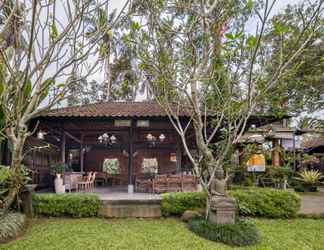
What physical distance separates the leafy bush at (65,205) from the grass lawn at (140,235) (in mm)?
277

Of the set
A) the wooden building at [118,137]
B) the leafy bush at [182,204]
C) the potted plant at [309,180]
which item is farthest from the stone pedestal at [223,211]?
the potted plant at [309,180]

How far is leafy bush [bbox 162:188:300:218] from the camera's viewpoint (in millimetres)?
7289

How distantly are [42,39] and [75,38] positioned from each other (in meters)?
0.70

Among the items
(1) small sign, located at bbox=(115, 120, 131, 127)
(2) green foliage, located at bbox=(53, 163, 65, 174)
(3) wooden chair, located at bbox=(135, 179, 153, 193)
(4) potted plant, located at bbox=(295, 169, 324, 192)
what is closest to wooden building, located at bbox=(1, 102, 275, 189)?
(1) small sign, located at bbox=(115, 120, 131, 127)

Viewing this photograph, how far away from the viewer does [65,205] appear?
7.25m

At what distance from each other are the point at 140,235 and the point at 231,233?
203 centimetres

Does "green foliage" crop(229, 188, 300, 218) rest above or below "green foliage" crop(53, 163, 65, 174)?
below

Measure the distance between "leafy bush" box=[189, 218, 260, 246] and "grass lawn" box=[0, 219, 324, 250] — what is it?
0.54 ft

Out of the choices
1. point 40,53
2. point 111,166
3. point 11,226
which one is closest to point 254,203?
point 11,226

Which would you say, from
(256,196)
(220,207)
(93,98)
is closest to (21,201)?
(220,207)

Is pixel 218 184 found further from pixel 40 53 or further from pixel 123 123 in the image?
pixel 40 53

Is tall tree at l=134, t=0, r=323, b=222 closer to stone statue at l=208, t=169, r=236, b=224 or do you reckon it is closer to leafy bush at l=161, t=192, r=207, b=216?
stone statue at l=208, t=169, r=236, b=224

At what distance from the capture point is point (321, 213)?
751 centimetres

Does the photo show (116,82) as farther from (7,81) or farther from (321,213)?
(321,213)
